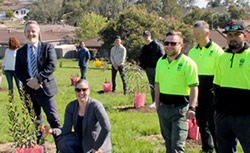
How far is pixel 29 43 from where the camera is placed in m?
4.81

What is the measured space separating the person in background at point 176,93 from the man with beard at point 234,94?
0.37m

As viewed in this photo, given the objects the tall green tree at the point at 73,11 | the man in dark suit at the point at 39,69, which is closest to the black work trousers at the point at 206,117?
the man in dark suit at the point at 39,69

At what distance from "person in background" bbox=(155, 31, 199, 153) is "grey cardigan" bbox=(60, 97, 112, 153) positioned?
78cm

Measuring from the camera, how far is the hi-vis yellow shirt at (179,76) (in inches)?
157

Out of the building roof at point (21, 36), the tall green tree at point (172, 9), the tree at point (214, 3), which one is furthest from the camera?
the tree at point (214, 3)

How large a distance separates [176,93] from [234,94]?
76cm

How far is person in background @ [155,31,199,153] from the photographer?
3.96 meters

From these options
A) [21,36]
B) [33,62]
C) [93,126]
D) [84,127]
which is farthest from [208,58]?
[21,36]

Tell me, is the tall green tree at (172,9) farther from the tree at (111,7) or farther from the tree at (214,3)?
the tree at (214,3)

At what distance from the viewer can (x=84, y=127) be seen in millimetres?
4188

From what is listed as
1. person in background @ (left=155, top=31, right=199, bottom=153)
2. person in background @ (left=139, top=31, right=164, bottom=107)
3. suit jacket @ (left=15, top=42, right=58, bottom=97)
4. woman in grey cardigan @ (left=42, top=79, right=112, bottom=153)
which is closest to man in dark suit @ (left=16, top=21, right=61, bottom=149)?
suit jacket @ (left=15, top=42, right=58, bottom=97)

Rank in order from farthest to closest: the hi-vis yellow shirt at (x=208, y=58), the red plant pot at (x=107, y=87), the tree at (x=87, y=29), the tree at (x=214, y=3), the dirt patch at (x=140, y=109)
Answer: the tree at (x=214, y=3)
the tree at (x=87, y=29)
the red plant pot at (x=107, y=87)
the dirt patch at (x=140, y=109)
the hi-vis yellow shirt at (x=208, y=58)

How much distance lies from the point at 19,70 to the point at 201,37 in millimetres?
2877

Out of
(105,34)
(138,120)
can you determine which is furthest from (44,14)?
(138,120)
